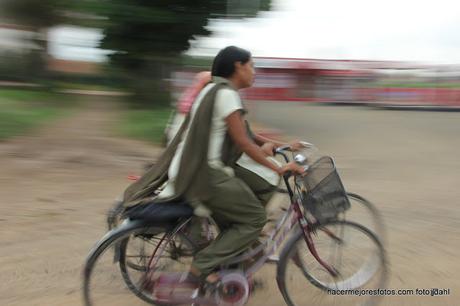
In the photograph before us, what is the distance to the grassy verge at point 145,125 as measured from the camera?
8.01 metres

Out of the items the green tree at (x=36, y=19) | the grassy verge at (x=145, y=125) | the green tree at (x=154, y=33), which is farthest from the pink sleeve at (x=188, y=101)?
the green tree at (x=36, y=19)

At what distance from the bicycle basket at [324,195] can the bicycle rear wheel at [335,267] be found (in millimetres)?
87

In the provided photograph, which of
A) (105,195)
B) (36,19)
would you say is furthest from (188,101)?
(36,19)

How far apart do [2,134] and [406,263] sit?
552cm

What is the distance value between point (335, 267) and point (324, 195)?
0.53m

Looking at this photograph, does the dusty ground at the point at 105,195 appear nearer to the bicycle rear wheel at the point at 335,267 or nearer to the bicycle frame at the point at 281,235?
the bicycle rear wheel at the point at 335,267

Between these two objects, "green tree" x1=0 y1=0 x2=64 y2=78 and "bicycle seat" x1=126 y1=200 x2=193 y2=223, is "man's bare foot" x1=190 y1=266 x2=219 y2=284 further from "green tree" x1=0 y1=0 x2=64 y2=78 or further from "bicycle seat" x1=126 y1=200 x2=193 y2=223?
"green tree" x1=0 y1=0 x2=64 y2=78

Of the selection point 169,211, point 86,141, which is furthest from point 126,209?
point 86,141

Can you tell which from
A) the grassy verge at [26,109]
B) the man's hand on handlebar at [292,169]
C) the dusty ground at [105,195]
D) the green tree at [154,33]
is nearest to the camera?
the man's hand on handlebar at [292,169]

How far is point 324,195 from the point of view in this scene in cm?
302

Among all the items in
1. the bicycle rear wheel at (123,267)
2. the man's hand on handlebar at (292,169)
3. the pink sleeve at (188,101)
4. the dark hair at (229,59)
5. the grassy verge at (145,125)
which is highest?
the dark hair at (229,59)

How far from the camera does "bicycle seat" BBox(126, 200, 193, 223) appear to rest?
295 centimetres

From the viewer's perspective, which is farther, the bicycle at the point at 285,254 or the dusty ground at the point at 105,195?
the dusty ground at the point at 105,195

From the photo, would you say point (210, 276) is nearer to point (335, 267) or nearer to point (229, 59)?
point (335, 267)
